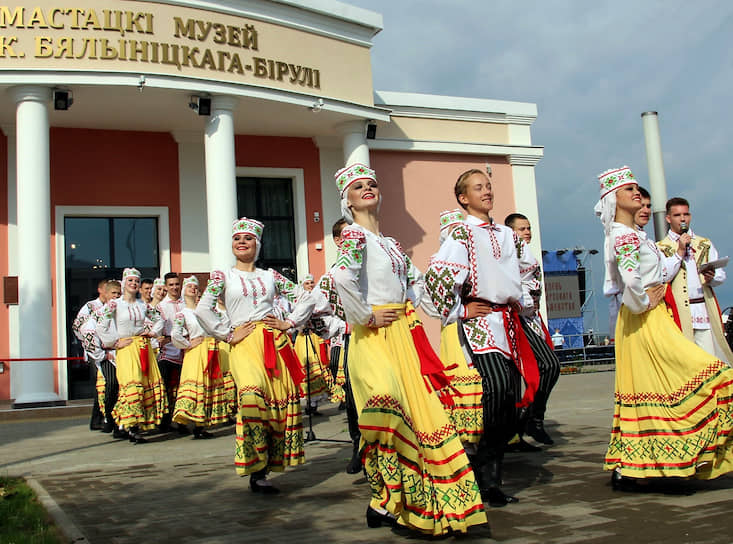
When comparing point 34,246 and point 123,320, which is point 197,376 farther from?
point 34,246

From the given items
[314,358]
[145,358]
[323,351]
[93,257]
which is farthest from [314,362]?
[93,257]

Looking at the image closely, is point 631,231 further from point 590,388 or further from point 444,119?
point 444,119

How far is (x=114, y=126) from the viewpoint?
17141 millimetres

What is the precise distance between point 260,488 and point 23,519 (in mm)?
1638

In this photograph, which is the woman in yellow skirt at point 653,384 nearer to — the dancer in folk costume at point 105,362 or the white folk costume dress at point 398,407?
the white folk costume dress at point 398,407

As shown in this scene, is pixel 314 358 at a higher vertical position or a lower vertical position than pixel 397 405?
higher

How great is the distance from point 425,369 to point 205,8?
516 inches

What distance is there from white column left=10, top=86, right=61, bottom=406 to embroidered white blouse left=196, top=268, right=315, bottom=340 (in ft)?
28.1

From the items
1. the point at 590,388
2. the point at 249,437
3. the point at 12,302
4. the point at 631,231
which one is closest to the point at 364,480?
the point at 249,437

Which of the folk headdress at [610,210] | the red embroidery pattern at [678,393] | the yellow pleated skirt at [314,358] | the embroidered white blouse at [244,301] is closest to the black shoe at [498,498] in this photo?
the red embroidery pattern at [678,393]

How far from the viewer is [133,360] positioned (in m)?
10.2

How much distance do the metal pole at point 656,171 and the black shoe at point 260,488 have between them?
4.81m

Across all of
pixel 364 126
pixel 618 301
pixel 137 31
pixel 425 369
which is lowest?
pixel 425 369

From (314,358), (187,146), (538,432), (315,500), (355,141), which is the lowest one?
(315,500)
